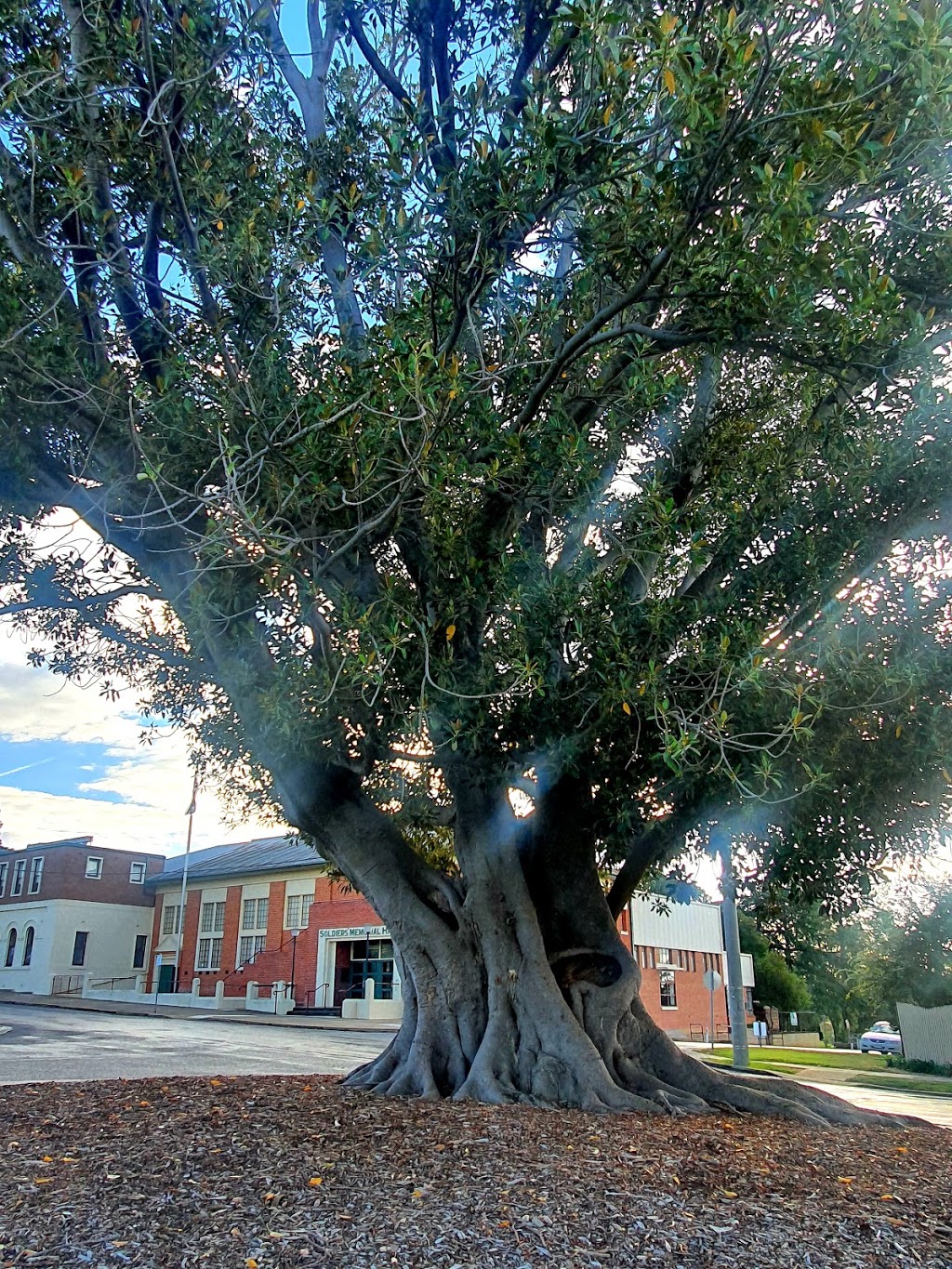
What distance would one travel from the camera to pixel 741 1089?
965 centimetres

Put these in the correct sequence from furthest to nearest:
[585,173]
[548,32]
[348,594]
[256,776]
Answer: [256,776], [548,32], [348,594], [585,173]

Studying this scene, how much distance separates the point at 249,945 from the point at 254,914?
1.31 metres

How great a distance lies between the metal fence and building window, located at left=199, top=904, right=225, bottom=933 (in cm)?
2705

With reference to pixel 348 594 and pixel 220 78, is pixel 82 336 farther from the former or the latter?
pixel 348 594

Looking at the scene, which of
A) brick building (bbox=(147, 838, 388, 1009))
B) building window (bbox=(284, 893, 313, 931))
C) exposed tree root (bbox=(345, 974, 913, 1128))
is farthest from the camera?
building window (bbox=(284, 893, 313, 931))

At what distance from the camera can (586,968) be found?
10156 mm

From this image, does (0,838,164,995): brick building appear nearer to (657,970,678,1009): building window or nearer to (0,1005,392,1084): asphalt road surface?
(0,1005,392,1084): asphalt road surface

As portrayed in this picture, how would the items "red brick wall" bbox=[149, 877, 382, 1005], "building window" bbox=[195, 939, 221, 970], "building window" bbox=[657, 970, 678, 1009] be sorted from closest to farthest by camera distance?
"red brick wall" bbox=[149, 877, 382, 1005] < "building window" bbox=[195, 939, 221, 970] < "building window" bbox=[657, 970, 678, 1009]

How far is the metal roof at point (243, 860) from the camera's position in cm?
3928

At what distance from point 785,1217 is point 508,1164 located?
5.45 ft

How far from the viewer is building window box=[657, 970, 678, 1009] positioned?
44156 millimetres

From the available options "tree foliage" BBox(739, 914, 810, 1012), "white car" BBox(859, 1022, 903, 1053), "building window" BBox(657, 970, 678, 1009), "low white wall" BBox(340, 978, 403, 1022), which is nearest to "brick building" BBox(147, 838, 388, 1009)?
"low white wall" BBox(340, 978, 403, 1022)

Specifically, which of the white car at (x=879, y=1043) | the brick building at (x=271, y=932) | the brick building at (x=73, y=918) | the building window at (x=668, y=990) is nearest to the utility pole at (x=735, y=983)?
the brick building at (x=271, y=932)

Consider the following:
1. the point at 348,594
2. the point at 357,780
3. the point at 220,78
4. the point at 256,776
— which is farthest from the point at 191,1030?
the point at 220,78
